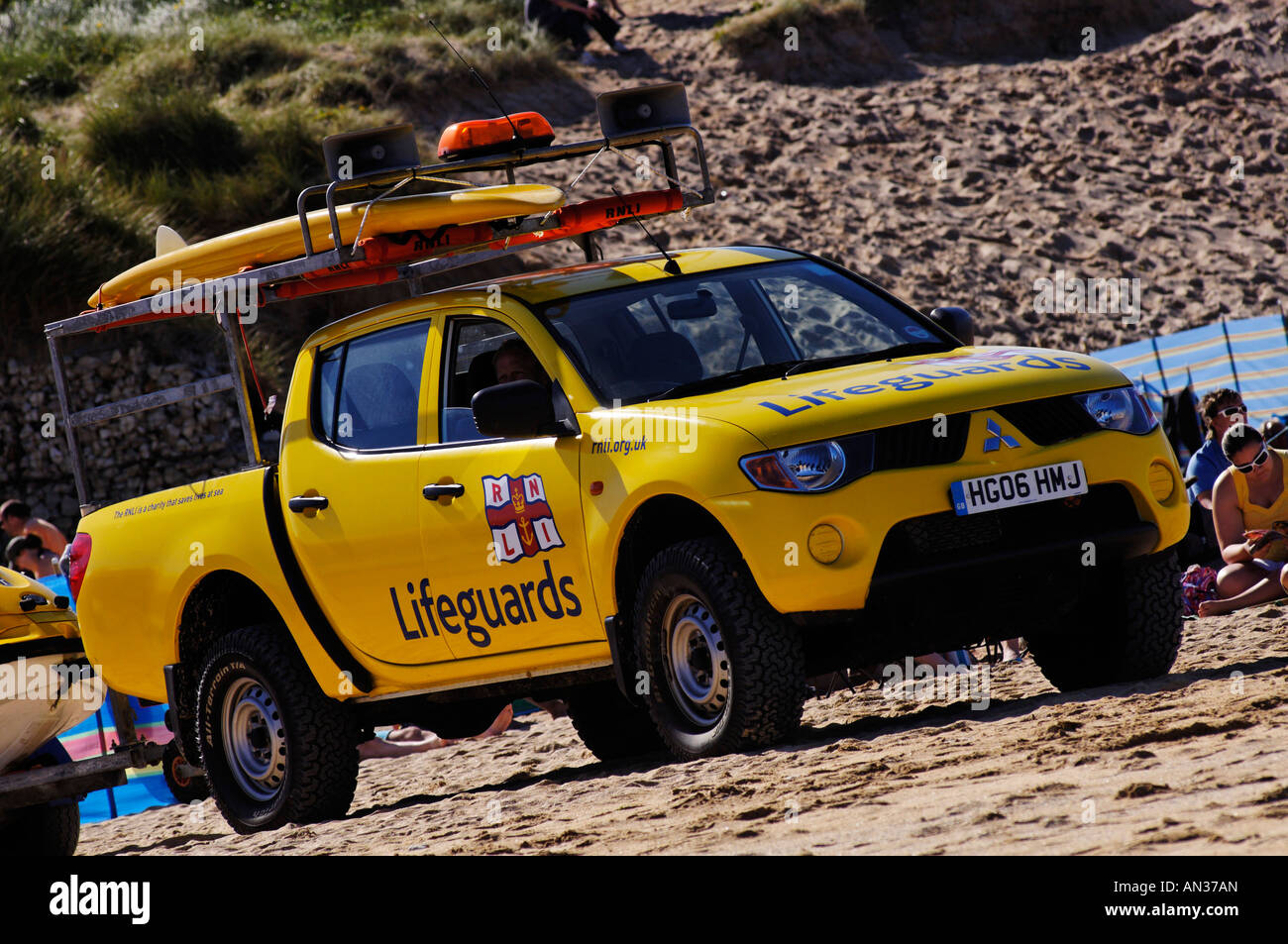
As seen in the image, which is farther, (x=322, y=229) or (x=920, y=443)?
(x=322, y=229)

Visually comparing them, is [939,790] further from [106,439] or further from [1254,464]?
[106,439]

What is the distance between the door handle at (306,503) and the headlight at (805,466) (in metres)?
2.19

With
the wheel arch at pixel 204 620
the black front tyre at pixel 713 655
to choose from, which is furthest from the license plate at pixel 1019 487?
the wheel arch at pixel 204 620

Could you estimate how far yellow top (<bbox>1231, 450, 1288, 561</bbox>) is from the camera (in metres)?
10.3

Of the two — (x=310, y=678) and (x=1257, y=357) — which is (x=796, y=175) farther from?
(x=310, y=678)

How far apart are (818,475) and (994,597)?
0.81 m

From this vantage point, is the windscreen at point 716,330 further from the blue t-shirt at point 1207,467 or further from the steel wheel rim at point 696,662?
the blue t-shirt at point 1207,467

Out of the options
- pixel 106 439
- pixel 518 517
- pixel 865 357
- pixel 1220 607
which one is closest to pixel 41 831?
pixel 518 517

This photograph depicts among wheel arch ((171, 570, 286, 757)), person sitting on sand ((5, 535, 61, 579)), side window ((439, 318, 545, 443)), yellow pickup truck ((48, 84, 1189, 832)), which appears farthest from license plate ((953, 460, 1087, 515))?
person sitting on sand ((5, 535, 61, 579))

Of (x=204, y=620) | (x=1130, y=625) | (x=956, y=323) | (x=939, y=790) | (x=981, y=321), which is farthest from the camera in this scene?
(x=981, y=321)

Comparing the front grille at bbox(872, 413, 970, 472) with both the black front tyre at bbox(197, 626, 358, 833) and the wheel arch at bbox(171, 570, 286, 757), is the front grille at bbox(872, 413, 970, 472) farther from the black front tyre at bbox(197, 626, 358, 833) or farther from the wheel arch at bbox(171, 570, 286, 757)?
the wheel arch at bbox(171, 570, 286, 757)

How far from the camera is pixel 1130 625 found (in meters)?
6.91

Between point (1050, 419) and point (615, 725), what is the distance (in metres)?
3.02
